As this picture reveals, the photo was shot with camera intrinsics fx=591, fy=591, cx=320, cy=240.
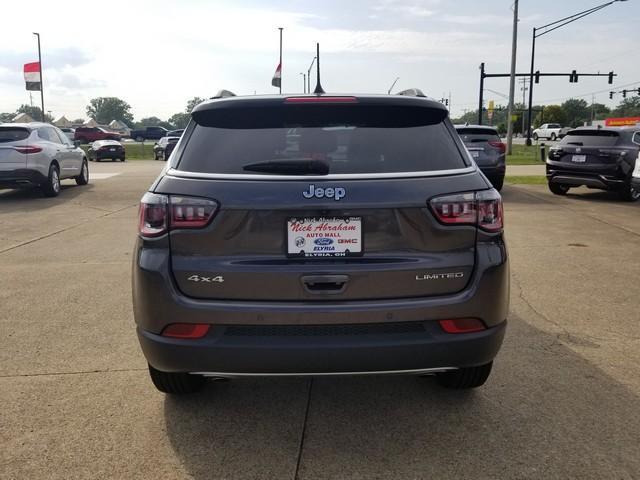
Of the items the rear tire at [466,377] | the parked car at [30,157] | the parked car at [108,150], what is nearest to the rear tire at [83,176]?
the parked car at [30,157]

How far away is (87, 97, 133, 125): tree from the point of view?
172375 millimetres

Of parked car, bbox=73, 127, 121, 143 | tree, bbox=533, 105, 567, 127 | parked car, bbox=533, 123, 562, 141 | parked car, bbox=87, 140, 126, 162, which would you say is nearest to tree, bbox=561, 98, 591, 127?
tree, bbox=533, 105, 567, 127

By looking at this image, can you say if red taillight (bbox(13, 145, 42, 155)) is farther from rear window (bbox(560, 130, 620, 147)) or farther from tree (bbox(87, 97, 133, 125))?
tree (bbox(87, 97, 133, 125))

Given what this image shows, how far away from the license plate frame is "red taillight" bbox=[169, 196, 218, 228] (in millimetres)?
372

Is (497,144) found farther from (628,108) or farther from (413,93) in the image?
(628,108)

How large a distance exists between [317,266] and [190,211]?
646 millimetres

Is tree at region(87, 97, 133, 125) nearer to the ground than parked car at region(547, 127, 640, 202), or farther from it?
farther from it

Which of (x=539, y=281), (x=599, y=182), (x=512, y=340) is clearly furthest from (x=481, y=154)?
(x=512, y=340)

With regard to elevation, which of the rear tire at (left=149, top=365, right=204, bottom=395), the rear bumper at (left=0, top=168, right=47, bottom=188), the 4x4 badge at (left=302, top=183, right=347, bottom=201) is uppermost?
the 4x4 badge at (left=302, top=183, right=347, bottom=201)

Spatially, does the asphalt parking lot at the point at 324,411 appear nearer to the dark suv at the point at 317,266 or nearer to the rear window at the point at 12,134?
the dark suv at the point at 317,266

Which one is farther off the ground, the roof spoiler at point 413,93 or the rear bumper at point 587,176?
the roof spoiler at point 413,93

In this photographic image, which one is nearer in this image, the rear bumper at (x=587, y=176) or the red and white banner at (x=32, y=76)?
the rear bumper at (x=587, y=176)

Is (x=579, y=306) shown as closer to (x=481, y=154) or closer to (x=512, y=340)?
(x=512, y=340)

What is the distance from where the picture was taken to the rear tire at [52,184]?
13833mm
